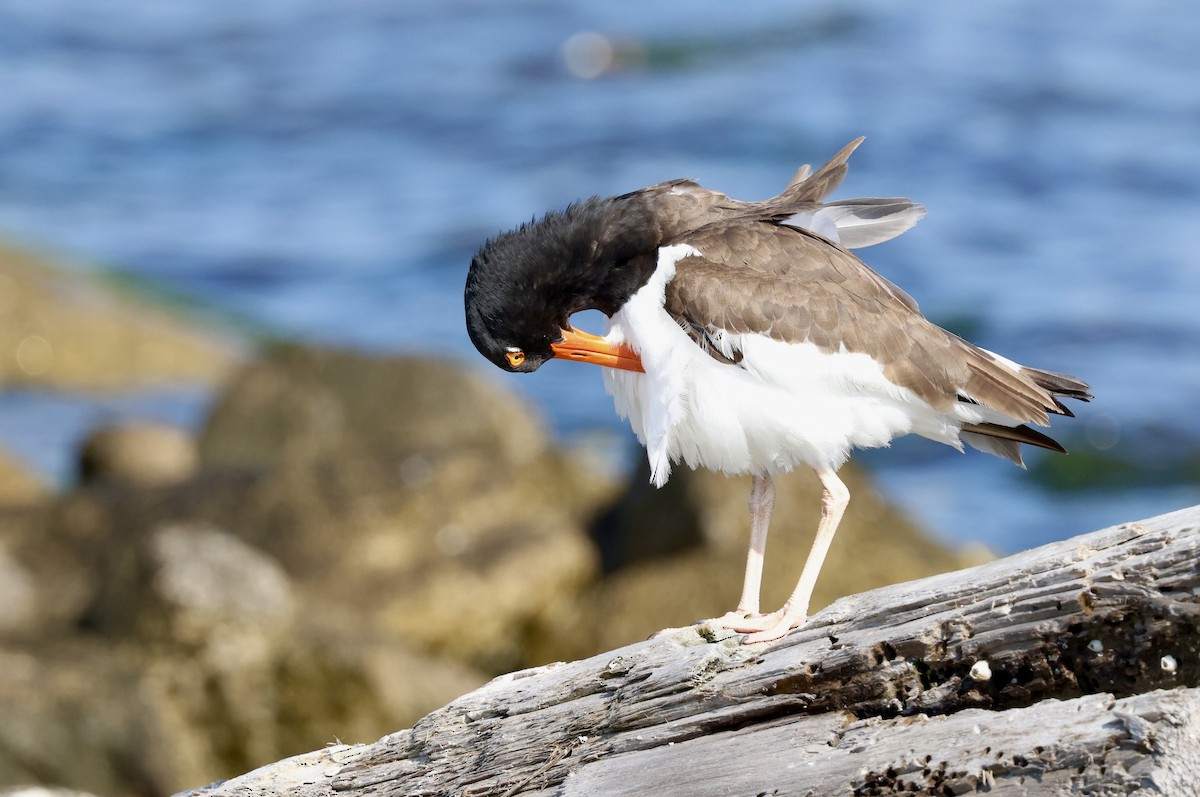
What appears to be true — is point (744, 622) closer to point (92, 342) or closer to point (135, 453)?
point (135, 453)

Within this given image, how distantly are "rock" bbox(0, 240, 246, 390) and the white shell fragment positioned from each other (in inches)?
664

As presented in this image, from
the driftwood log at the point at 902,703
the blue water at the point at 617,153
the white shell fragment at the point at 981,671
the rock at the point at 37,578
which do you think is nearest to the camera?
the driftwood log at the point at 902,703

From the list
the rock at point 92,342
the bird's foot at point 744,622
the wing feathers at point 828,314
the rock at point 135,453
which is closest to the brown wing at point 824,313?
the wing feathers at point 828,314

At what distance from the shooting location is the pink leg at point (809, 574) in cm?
545

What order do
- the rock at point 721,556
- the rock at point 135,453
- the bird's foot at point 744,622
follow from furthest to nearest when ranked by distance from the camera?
the rock at point 135,453 → the rock at point 721,556 → the bird's foot at point 744,622

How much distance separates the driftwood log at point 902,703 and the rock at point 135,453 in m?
10.4

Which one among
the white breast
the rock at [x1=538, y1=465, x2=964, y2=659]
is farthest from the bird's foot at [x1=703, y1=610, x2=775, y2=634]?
the rock at [x1=538, y1=465, x2=964, y2=659]

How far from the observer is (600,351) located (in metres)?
6.57

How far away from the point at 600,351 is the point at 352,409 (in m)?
9.12

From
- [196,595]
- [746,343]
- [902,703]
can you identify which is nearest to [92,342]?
[196,595]

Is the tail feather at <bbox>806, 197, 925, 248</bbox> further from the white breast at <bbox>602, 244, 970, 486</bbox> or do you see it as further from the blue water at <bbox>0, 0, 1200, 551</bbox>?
the blue water at <bbox>0, 0, 1200, 551</bbox>

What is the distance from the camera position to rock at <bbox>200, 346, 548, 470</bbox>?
15.0 m

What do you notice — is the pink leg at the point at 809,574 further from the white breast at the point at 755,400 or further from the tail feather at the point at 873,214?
the tail feather at the point at 873,214

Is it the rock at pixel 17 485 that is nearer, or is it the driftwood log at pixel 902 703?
the driftwood log at pixel 902 703
